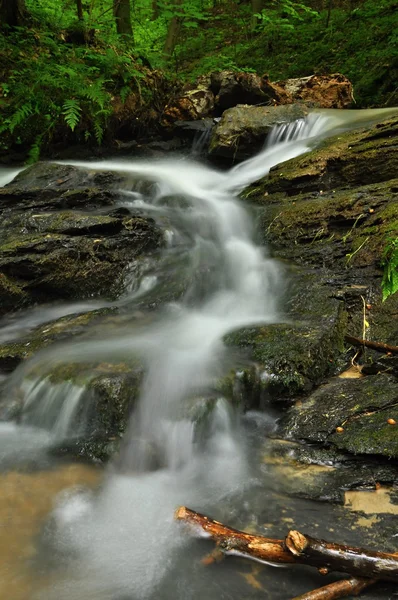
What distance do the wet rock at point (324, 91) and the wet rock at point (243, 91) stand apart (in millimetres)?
415

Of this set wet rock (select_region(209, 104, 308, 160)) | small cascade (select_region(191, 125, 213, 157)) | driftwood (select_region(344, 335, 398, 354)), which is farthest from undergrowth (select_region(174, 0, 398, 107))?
driftwood (select_region(344, 335, 398, 354))

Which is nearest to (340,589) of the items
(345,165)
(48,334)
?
(48,334)

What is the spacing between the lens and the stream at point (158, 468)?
7.20 feet

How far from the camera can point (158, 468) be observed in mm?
3162

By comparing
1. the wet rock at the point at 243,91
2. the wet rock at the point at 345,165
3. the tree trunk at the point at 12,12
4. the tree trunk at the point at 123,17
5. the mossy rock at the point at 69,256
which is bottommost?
the mossy rock at the point at 69,256

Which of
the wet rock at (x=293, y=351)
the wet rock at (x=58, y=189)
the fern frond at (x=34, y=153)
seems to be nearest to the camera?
the wet rock at (x=293, y=351)

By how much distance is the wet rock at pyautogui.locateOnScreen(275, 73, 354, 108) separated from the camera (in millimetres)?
10367

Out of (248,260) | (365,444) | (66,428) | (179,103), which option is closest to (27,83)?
(179,103)

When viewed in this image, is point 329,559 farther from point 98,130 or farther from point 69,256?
point 98,130

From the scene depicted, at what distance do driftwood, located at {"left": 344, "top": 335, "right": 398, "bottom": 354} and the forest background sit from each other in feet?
18.1

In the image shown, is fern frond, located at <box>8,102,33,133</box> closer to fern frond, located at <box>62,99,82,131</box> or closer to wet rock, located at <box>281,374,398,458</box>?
fern frond, located at <box>62,99,82,131</box>

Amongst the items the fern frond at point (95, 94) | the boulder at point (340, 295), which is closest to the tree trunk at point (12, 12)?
the fern frond at point (95, 94)

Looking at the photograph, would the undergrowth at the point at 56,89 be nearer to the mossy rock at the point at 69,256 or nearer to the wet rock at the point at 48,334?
the mossy rock at the point at 69,256

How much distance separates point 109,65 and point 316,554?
31.3 feet
